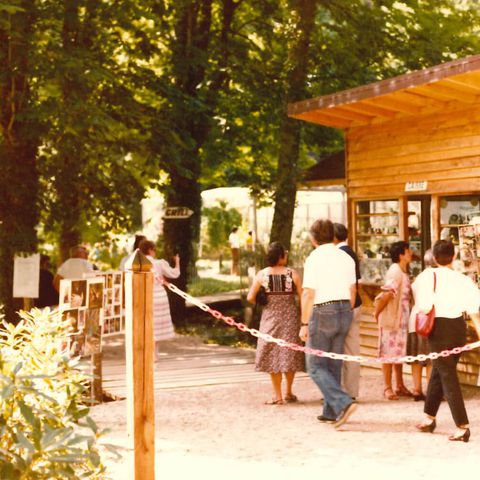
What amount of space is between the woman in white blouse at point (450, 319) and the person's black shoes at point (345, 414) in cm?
81

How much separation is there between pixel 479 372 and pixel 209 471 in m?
4.74

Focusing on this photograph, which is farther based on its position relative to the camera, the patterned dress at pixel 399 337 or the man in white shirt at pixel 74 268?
the man in white shirt at pixel 74 268

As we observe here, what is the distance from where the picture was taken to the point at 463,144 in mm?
11008

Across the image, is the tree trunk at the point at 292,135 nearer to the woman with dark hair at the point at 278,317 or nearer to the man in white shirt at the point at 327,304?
the woman with dark hair at the point at 278,317

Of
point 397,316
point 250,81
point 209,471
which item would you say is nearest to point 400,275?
point 397,316

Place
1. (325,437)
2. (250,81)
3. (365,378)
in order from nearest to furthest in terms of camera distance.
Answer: (325,437), (365,378), (250,81)

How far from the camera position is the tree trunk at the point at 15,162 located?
13.1m

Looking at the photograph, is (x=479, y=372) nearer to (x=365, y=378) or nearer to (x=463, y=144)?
(x=365, y=378)

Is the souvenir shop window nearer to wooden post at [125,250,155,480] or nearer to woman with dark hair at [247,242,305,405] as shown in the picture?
woman with dark hair at [247,242,305,405]

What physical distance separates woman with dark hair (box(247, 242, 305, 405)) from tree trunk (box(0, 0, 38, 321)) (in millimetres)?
4890

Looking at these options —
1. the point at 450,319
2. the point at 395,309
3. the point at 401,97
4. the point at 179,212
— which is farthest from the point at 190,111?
the point at 450,319

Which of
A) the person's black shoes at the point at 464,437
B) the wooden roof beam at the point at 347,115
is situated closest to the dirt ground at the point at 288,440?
the person's black shoes at the point at 464,437

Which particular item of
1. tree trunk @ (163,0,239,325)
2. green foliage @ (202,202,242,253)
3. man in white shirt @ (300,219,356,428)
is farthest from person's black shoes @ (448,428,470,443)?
green foliage @ (202,202,242,253)

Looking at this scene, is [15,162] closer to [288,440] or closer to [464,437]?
[288,440]
